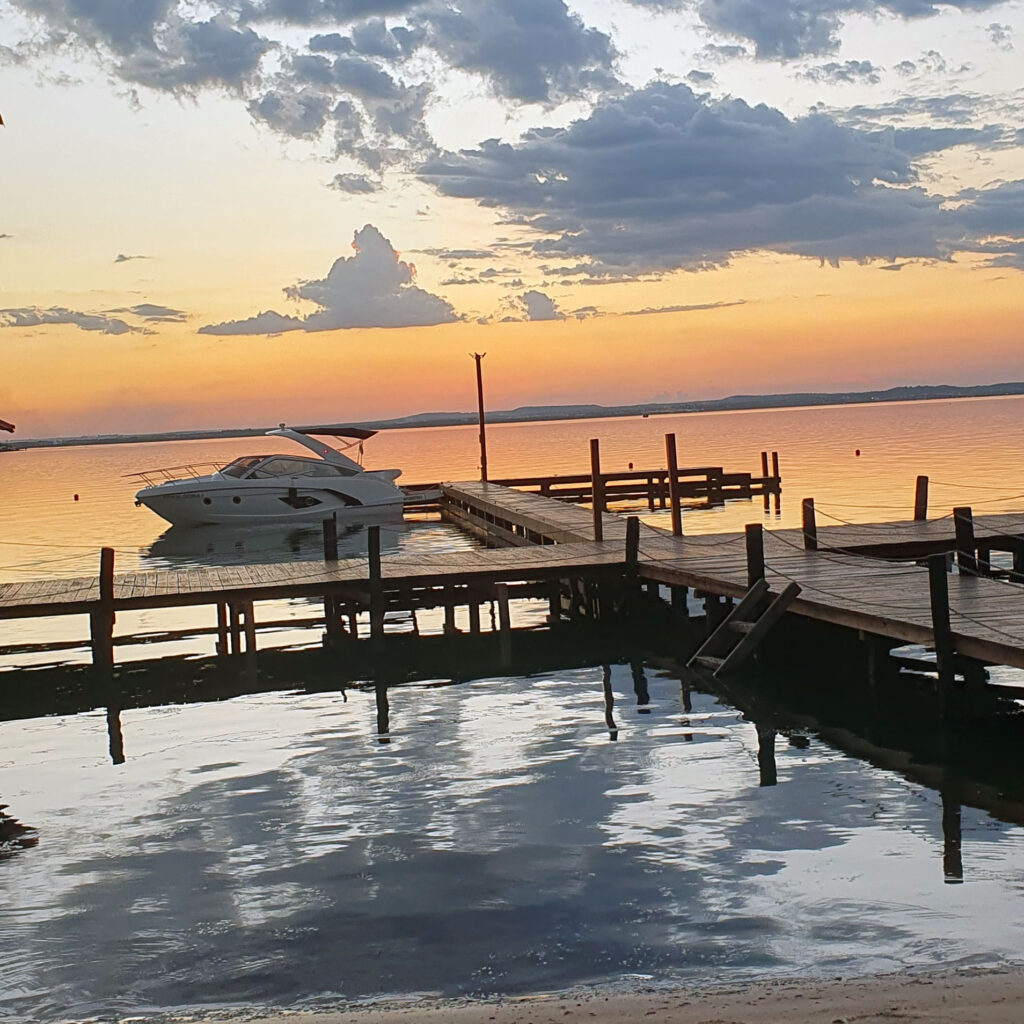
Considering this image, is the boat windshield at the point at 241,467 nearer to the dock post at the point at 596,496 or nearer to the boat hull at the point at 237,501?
the boat hull at the point at 237,501

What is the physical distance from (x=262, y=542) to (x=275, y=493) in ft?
6.65

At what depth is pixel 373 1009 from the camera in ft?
23.7

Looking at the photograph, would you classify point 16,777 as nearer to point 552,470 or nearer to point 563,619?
point 563,619

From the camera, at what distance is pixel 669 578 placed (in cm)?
1866

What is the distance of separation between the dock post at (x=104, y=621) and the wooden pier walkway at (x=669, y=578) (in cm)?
5

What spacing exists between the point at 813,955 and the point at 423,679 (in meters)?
10.4

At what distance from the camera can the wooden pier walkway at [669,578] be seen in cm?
1470

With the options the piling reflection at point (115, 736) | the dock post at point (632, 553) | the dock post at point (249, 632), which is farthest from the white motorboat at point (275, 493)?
the piling reflection at point (115, 736)

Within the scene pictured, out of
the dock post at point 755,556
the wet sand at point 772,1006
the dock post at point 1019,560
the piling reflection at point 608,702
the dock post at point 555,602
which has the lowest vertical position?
the piling reflection at point 608,702

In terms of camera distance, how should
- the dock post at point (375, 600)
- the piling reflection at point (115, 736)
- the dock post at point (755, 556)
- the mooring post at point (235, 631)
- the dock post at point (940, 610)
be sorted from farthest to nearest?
the mooring post at point (235, 631)
the dock post at point (375, 600)
the dock post at point (755, 556)
the piling reflection at point (115, 736)
the dock post at point (940, 610)

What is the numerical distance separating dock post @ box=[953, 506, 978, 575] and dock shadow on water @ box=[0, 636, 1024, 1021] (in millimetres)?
2324

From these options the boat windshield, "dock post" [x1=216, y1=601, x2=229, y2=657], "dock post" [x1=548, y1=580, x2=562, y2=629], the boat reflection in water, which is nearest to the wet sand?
"dock post" [x1=216, y1=601, x2=229, y2=657]

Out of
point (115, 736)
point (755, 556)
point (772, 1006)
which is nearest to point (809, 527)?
point (755, 556)

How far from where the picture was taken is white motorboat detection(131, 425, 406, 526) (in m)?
39.5
